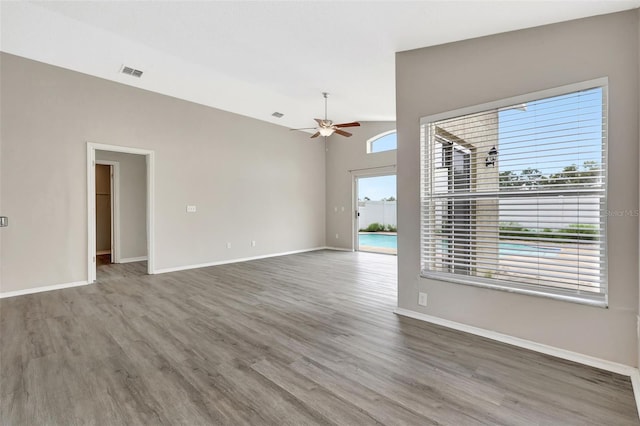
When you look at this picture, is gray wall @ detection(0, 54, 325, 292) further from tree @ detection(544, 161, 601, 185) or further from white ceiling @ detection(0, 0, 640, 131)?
tree @ detection(544, 161, 601, 185)

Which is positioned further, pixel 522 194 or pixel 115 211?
pixel 115 211

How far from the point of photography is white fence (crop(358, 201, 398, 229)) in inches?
332

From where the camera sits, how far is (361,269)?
18.4 ft

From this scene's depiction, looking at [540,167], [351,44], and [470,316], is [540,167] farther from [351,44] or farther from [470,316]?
[351,44]

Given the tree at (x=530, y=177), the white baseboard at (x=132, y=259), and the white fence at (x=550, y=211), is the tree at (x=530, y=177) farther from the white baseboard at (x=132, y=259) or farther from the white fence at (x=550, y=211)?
the white baseboard at (x=132, y=259)

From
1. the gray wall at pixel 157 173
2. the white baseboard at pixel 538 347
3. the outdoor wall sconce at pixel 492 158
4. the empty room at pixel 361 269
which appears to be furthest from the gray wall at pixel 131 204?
the outdoor wall sconce at pixel 492 158

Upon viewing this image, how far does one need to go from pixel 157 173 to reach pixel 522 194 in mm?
5521

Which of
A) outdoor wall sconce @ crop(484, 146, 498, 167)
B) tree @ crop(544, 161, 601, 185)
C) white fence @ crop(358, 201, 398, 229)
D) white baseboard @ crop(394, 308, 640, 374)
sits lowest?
white baseboard @ crop(394, 308, 640, 374)

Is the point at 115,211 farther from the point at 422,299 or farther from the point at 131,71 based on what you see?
the point at 422,299

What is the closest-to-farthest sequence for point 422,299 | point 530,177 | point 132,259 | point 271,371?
point 271,371 → point 530,177 → point 422,299 → point 132,259

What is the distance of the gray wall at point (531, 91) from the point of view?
206cm

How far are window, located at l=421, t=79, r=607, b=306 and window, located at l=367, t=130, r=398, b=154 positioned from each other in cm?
457

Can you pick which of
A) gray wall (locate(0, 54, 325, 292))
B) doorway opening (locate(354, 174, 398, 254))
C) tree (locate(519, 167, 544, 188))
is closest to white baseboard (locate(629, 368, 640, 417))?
tree (locate(519, 167, 544, 188))

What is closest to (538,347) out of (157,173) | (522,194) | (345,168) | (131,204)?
(522,194)
